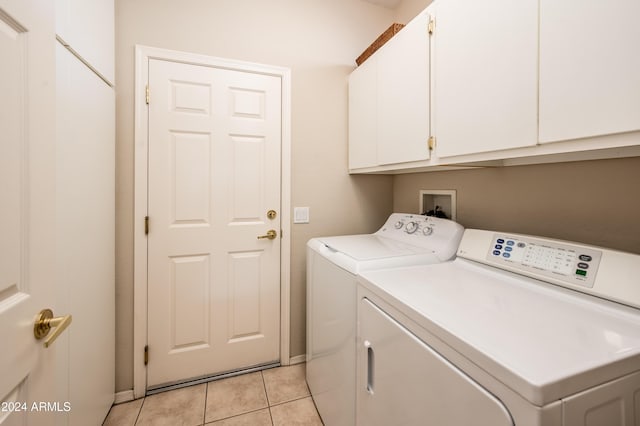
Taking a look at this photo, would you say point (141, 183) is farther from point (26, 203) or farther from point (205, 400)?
point (205, 400)

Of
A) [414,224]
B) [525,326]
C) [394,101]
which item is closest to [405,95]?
[394,101]

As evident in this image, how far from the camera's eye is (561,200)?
115 cm

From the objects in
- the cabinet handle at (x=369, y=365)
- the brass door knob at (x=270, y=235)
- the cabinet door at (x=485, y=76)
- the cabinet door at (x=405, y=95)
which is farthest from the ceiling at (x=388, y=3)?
the cabinet handle at (x=369, y=365)

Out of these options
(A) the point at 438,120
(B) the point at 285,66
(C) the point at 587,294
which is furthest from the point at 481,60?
(B) the point at 285,66

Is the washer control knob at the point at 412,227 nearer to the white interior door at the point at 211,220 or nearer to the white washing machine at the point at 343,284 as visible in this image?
the white washing machine at the point at 343,284

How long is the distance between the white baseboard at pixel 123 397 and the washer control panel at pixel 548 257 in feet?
7.11

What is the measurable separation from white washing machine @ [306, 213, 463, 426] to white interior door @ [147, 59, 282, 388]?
1.47 feet

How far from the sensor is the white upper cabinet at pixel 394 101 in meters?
1.35

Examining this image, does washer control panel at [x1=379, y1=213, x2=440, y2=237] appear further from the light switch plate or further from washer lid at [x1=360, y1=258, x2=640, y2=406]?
the light switch plate

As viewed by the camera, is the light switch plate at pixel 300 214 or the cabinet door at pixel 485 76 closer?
the cabinet door at pixel 485 76

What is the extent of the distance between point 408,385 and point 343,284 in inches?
20.4

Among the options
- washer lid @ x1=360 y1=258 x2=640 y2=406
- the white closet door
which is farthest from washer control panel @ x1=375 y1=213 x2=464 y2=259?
the white closet door

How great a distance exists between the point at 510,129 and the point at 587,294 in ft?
1.90

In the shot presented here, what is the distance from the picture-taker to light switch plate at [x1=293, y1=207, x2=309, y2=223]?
2023 millimetres
